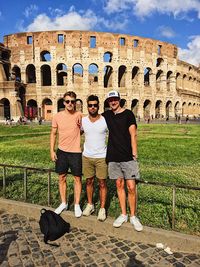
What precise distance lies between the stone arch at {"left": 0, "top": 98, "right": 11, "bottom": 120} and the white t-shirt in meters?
33.9

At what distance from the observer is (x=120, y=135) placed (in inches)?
149

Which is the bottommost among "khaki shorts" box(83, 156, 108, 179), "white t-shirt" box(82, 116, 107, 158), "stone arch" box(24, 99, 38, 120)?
"khaki shorts" box(83, 156, 108, 179)

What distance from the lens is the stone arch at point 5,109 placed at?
35969mm

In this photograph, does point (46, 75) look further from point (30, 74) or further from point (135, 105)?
point (135, 105)

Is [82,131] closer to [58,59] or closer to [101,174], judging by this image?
[101,174]

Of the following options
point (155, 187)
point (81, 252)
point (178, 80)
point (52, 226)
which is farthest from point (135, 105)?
point (81, 252)

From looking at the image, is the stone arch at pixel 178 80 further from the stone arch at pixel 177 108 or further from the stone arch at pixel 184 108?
the stone arch at pixel 177 108

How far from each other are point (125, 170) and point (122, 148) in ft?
1.15

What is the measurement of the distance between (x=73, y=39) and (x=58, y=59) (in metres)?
3.73

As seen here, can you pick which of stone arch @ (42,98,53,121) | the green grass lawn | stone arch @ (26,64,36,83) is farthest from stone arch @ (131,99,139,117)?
the green grass lawn

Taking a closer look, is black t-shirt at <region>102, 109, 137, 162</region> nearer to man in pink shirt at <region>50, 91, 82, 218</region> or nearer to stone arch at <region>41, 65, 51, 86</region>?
man in pink shirt at <region>50, 91, 82, 218</region>

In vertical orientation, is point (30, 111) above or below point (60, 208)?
above

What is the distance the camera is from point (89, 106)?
394cm

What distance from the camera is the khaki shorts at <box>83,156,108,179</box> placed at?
4.06 m
